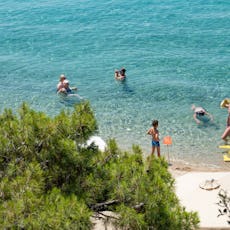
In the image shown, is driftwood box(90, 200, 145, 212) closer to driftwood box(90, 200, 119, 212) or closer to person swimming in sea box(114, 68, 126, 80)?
driftwood box(90, 200, 119, 212)

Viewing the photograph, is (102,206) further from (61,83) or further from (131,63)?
(131,63)

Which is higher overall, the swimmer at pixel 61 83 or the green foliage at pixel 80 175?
the swimmer at pixel 61 83

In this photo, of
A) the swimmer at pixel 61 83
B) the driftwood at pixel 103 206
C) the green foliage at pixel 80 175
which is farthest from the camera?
the swimmer at pixel 61 83

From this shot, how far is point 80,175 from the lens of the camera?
8789mm

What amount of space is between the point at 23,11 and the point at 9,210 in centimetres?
3162

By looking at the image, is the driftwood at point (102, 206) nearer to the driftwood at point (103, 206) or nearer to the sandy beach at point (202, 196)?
the driftwood at point (103, 206)

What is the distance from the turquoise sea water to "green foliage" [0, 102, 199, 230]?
7.98m

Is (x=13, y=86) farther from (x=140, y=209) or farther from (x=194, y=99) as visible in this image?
(x=140, y=209)

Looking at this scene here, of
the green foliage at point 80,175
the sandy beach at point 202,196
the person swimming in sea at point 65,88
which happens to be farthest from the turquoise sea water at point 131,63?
the green foliage at point 80,175

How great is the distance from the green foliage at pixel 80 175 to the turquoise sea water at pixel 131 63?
7985 mm

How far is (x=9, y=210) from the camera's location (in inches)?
278

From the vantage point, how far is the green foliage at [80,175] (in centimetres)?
771

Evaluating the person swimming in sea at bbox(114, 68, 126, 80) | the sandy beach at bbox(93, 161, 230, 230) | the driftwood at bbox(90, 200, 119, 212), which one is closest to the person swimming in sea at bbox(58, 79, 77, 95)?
the person swimming in sea at bbox(114, 68, 126, 80)

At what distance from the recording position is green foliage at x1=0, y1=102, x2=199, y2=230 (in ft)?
25.3
